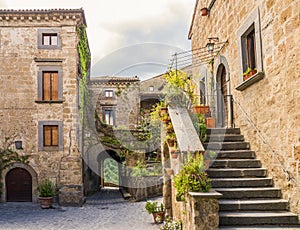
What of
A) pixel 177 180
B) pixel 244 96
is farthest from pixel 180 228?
pixel 244 96

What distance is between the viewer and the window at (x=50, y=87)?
14414 mm

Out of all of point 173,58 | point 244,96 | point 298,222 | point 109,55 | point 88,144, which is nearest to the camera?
point 298,222

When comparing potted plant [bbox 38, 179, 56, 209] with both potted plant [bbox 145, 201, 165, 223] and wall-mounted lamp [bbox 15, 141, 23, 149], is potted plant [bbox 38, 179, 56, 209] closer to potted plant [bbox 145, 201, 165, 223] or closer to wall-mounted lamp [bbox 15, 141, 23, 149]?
wall-mounted lamp [bbox 15, 141, 23, 149]

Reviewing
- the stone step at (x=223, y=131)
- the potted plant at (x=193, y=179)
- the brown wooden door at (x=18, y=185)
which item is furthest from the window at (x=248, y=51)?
the brown wooden door at (x=18, y=185)

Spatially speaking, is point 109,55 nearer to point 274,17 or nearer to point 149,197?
point 149,197

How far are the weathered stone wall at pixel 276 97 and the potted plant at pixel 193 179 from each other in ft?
4.24

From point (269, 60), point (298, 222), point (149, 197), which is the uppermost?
point (269, 60)

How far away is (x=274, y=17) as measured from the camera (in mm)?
5785

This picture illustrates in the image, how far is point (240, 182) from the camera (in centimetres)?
596

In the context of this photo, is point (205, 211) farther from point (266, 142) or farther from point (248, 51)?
point (248, 51)

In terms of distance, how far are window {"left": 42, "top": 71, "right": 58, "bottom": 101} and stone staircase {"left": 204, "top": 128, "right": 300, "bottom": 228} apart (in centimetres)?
872

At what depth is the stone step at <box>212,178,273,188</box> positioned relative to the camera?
234 inches

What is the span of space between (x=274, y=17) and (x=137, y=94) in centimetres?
1786

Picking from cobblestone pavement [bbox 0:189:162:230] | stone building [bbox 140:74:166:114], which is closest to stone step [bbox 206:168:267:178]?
cobblestone pavement [bbox 0:189:162:230]
